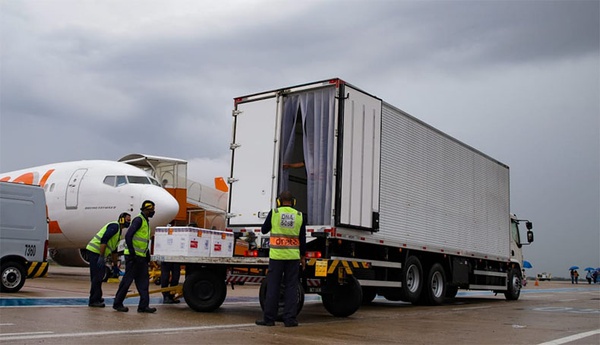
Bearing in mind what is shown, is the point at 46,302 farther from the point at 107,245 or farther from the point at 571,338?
the point at 571,338

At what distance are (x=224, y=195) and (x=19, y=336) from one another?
24.7 meters

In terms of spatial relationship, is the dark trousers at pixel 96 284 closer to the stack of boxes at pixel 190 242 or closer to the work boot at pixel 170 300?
the stack of boxes at pixel 190 242

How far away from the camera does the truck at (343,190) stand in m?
10.3

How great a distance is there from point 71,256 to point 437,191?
1441 centimetres

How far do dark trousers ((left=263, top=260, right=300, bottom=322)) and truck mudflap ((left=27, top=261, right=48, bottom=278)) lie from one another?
7.01m

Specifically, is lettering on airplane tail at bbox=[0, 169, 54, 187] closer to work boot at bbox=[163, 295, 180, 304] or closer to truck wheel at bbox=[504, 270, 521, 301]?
work boot at bbox=[163, 295, 180, 304]

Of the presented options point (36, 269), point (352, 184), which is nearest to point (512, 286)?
point (352, 184)

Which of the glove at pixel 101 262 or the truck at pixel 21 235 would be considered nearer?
the glove at pixel 101 262

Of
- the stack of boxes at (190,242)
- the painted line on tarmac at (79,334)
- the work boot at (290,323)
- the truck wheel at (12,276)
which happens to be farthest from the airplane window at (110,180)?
the painted line on tarmac at (79,334)

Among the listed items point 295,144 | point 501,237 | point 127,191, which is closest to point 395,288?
point 295,144

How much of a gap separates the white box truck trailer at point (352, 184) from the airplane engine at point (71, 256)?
39.3 ft

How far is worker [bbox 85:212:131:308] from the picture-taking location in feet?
33.7

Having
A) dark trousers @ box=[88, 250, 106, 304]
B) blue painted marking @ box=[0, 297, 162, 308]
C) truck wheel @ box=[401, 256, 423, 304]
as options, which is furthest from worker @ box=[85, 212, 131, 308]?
truck wheel @ box=[401, 256, 423, 304]

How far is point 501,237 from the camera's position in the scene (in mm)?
17953
